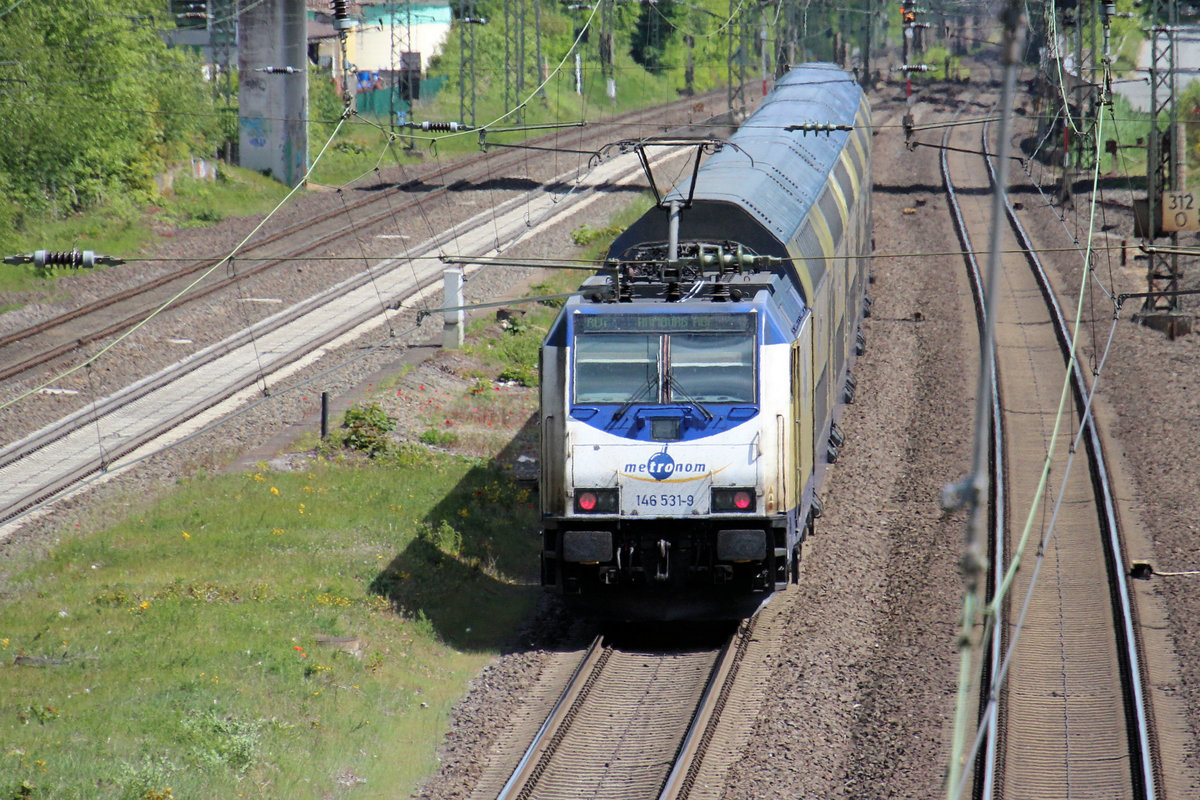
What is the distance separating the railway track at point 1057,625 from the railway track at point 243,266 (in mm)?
11040

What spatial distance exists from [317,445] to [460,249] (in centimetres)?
1473

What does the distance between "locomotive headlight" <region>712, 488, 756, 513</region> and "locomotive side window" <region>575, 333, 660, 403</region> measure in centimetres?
120

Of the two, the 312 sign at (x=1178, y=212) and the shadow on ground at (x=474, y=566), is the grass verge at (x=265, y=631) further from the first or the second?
the 312 sign at (x=1178, y=212)

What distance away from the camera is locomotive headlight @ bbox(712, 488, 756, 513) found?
43.9 ft

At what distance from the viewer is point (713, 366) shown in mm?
13758

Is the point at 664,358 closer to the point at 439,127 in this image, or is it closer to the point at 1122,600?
the point at 1122,600

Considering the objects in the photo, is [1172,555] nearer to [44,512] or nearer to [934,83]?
[44,512]

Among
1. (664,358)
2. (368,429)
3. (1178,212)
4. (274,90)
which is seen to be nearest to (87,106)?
(274,90)

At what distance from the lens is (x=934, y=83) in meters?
85.6

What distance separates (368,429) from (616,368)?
8.25 metres

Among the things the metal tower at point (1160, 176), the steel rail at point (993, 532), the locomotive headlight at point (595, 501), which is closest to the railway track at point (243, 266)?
the locomotive headlight at point (595, 501)

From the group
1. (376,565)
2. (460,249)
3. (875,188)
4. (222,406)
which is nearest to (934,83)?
(875,188)

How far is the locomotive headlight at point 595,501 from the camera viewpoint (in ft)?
44.3

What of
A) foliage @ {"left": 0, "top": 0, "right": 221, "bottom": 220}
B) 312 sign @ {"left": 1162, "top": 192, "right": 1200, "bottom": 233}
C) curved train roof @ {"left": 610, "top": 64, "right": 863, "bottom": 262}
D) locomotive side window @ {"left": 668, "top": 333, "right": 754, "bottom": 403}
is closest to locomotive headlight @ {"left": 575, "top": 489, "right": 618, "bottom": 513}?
locomotive side window @ {"left": 668, "top": 333, "right": 754, "bottom": 403}
